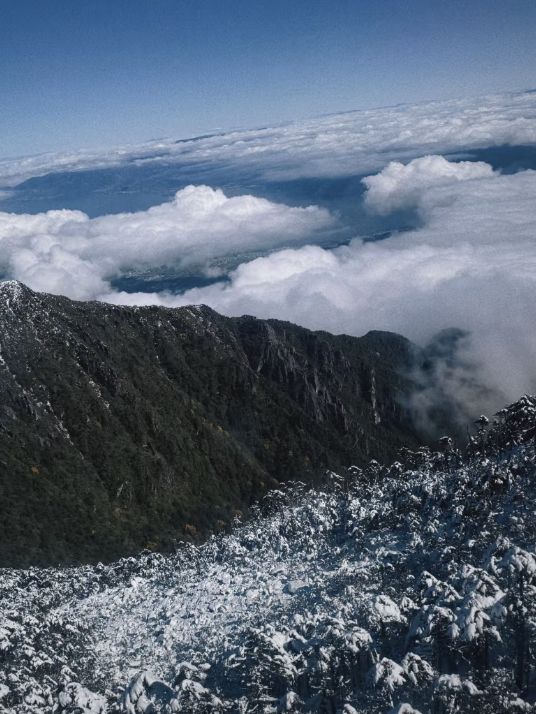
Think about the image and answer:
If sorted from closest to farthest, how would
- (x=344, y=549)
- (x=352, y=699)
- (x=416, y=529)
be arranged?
1. (x=352, y=699)
2. (x=416, y=529)
3. (x=344, y=549)

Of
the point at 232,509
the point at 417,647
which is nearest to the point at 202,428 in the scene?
the point at 232,509

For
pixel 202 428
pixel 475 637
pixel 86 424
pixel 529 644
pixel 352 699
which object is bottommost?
pixel 202 428

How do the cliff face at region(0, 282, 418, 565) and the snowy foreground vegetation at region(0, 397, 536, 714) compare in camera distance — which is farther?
the cliff face at region(0, 282, 418, 565)

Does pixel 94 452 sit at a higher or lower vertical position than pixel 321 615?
lower

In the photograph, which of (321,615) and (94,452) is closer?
(321,615)

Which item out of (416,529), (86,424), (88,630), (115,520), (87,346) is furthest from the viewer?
(87,346)

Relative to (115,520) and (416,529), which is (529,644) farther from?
(115,520)

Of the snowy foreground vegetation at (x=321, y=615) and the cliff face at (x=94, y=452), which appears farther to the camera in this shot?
the cliff face at (x=94, y=452)

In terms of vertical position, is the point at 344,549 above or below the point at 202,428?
above
